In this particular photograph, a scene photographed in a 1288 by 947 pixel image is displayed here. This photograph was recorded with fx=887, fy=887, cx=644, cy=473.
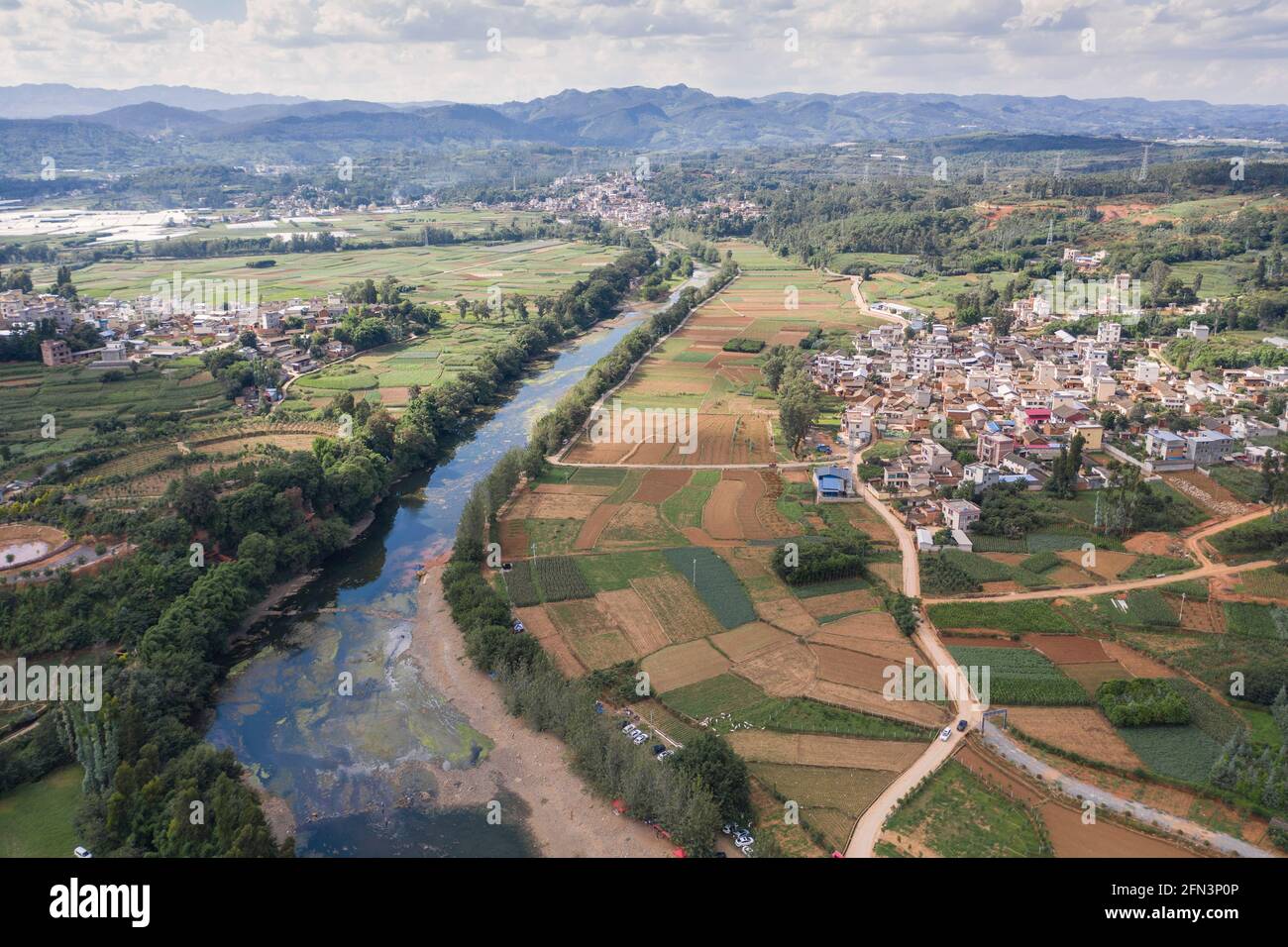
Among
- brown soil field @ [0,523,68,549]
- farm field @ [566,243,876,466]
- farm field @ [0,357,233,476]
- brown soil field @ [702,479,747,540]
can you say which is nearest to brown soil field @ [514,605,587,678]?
brown soil field @ [702,479,747,540]

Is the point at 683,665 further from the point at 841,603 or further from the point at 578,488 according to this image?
the point at 578,488

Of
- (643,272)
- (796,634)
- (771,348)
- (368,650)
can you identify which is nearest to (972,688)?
(796,634)

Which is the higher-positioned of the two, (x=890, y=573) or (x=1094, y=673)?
(x=890, y=573)

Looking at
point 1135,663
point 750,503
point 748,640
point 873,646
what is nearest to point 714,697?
point 748,640

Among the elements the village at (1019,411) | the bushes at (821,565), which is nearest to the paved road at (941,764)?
the bushes at (821,565)

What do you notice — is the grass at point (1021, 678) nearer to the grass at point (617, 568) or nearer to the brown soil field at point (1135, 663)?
the brown soil field at point (1135, 663)
